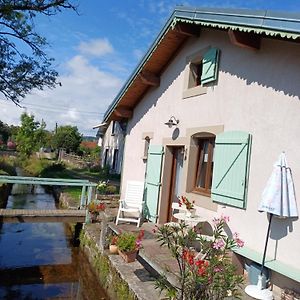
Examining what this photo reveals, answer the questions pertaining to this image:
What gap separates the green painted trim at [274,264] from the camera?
4.95 m

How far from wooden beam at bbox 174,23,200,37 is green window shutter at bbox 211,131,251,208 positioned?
2892 millimetres

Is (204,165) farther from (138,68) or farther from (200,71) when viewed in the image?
(138,68)

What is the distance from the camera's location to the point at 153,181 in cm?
1001

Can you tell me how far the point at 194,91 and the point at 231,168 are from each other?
2.54 meters

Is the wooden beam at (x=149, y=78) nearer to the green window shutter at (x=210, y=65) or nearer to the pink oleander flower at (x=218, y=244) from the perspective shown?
the green window shutter at (x=210, y=65)

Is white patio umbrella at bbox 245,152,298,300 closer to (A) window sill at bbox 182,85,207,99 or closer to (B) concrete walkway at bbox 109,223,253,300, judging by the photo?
(B) concrete walkway at bbox 109,223,253,300

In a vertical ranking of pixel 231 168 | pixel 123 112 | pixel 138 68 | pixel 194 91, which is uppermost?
pixel 138 68

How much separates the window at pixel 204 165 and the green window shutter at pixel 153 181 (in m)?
1.62

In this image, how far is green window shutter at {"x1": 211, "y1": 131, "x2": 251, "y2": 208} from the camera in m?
6.27

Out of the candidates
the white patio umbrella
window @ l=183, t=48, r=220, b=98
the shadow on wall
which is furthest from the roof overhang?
the white patio umbrella

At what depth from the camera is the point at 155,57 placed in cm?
981

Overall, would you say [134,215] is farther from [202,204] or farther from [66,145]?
[66,145]

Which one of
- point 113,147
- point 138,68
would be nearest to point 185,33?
point 138,68

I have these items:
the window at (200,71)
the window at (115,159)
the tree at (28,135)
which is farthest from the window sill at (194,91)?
the tree at (28,135)
